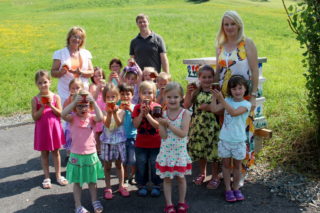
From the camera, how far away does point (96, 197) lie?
395 cm

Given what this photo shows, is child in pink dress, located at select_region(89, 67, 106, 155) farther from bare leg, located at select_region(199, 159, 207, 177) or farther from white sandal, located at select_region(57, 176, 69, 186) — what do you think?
bare leg, located at select_region(199, 159, 207, 177)

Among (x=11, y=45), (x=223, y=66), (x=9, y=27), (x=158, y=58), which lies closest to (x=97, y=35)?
(x=11, y=45)

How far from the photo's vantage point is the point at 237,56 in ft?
13.3

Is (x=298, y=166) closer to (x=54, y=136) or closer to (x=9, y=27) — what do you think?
(x=54, y=136)

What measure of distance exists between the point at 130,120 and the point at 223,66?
1.55m

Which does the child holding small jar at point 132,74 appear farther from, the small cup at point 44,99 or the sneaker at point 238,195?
the sneaker at point 238,195

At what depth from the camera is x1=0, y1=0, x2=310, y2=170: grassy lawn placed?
7254mm

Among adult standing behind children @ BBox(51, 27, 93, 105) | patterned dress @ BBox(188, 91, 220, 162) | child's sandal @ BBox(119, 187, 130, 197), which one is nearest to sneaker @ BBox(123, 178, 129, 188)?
child's sandal @ BBox(119, 187, 130, 197)

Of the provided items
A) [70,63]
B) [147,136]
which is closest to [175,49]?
[70,63]

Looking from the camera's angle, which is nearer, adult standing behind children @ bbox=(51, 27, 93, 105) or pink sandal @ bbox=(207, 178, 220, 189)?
pink sandal @ bbox=(207, 178, 220, 189)

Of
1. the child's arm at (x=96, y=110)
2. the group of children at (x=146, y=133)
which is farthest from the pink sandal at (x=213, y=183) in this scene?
the child's arm at (x=96, y=110)

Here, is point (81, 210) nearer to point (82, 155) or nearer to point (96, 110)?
point (82, 155)

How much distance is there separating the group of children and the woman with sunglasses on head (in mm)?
185

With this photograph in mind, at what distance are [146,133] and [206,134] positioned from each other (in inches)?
35.4
